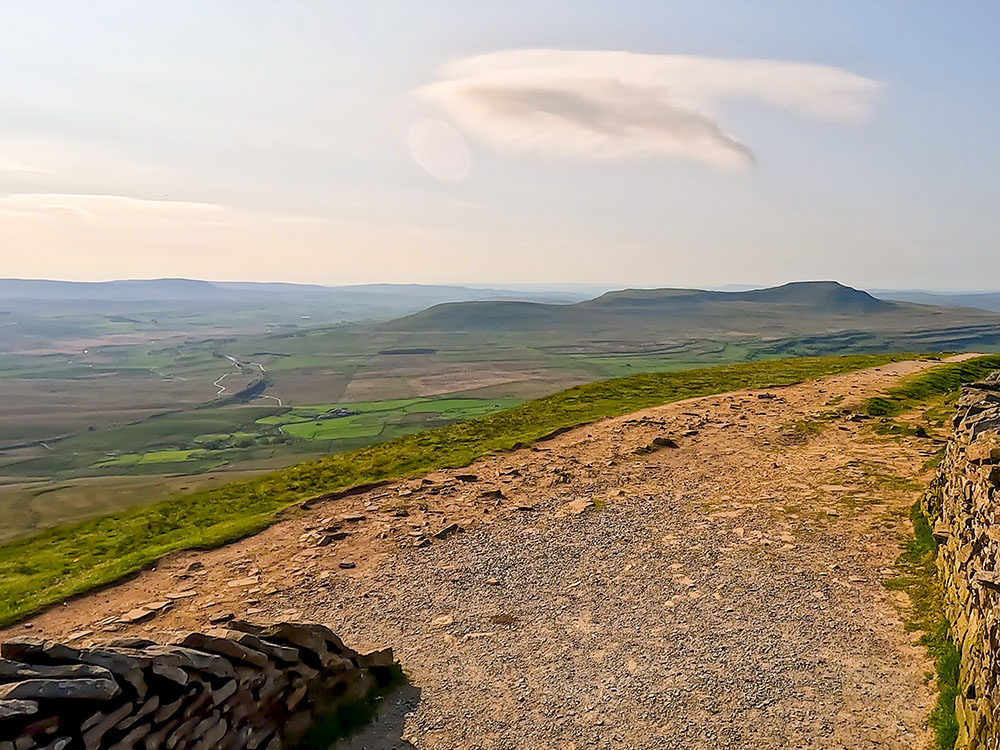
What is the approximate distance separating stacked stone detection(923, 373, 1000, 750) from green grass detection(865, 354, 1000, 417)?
41.2 feet

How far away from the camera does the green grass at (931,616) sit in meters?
9.82

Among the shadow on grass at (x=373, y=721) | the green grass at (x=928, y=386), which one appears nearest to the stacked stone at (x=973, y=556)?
the shadow on grass at (x=373, y=721)

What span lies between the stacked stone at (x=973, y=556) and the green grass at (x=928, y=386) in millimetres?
12557

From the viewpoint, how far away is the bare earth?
1074cm

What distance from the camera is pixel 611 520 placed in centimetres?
1891

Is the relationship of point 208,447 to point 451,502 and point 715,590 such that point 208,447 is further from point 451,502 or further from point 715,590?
point 715,590

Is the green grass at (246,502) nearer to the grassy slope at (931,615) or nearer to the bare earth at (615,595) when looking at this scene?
the bare earth at (615,595)

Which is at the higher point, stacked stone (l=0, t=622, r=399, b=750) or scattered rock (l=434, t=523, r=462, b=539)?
stacked stone (l=0, t=622, r=399, b=750)

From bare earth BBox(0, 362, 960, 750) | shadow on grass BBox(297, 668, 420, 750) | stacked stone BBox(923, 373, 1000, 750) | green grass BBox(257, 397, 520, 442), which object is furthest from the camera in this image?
green grass BBox(257, 397, 520, 442)

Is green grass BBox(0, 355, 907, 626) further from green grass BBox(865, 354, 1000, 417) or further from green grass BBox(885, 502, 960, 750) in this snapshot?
green grass BBox(885, 502, 960, 750)

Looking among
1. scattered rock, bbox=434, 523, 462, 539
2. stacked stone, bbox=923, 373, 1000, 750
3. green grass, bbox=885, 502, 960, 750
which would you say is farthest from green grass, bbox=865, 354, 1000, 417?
scattered rock, bbox=434, 523, 462, 539

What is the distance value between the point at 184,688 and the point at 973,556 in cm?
1301

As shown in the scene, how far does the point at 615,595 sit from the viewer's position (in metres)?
14.8

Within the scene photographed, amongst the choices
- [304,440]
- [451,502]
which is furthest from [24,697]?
[304,440]
